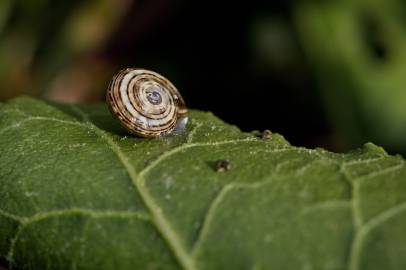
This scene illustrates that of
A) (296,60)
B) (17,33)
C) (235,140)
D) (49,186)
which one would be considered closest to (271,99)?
(296,60)

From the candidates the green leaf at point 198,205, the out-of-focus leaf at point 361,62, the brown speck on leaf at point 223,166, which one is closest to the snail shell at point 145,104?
the green leaf at point 198,205

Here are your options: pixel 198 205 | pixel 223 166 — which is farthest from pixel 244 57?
pixel 198 205

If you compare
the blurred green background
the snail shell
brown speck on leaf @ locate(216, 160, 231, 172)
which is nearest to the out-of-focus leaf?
the blurred green background

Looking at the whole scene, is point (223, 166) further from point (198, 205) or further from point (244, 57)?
point (244, 57)

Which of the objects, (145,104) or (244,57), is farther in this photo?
(244,57)

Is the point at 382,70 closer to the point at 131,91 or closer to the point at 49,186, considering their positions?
the point at 131,91
